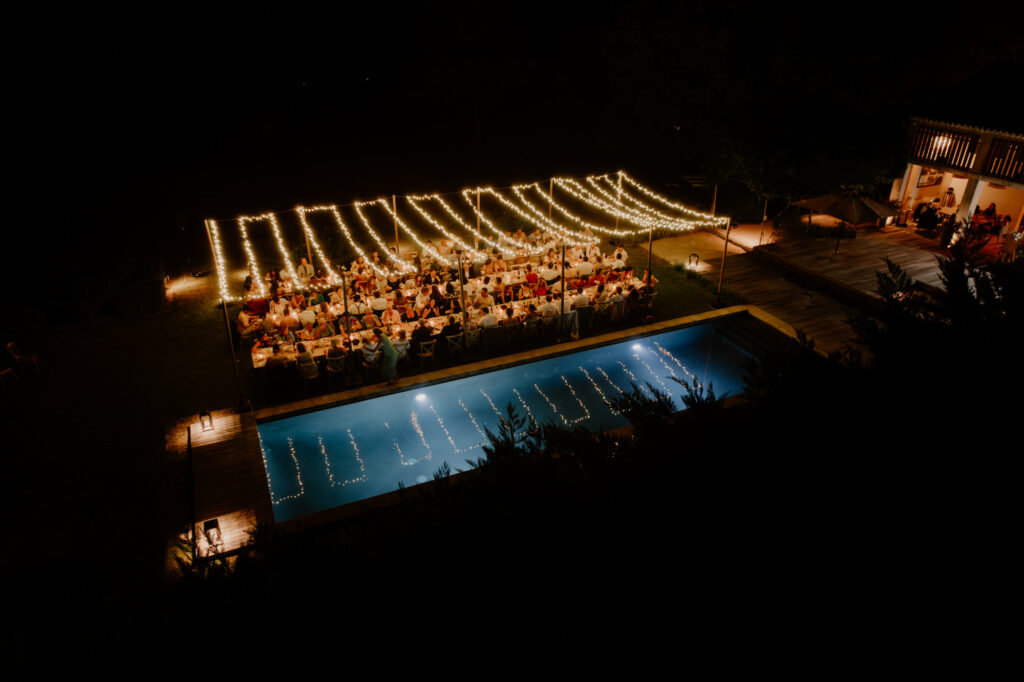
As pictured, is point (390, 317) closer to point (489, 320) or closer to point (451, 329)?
point (451, 329)

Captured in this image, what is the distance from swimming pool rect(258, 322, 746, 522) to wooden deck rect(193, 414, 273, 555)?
1.25ft

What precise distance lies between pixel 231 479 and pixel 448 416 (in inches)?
130

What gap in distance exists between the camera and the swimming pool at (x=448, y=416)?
8492 mm

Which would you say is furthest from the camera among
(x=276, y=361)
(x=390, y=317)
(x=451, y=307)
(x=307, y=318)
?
(x=451, y=307)

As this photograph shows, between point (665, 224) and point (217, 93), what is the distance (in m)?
20.8

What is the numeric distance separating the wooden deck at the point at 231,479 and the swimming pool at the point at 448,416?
0.38 m

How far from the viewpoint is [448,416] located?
9.74 metres

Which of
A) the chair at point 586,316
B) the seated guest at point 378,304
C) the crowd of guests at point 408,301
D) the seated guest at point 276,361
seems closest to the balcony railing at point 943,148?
the crowd of guests at point 408,301

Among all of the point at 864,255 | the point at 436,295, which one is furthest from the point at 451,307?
the point at 864,255

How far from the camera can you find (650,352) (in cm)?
1150

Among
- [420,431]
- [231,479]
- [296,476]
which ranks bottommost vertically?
[296,476]

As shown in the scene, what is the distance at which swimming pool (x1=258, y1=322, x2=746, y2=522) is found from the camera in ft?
27.9

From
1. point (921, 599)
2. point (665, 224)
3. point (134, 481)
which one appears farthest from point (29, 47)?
point (921, 599)

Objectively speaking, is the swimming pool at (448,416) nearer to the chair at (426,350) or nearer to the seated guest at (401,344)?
the chair at (426,350)
